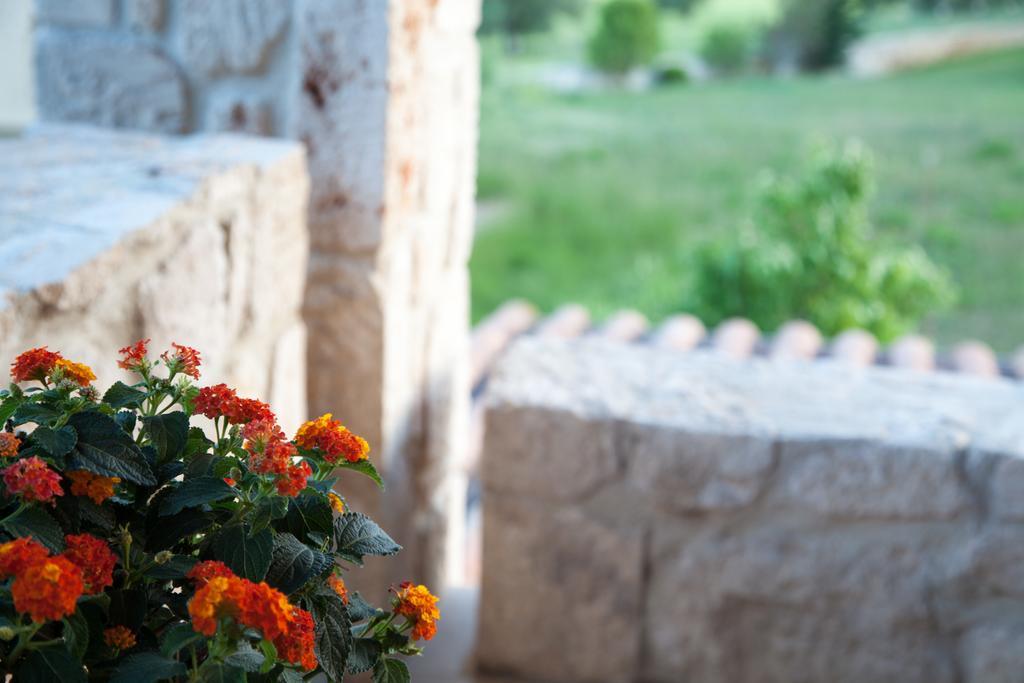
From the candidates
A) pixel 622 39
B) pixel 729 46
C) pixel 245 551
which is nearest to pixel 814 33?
pixel 729 46

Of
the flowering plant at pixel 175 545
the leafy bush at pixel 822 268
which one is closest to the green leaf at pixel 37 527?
the flowering plant at pixel 175 545

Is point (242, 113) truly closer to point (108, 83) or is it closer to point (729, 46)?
point (108, 83)

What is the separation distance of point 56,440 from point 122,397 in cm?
7

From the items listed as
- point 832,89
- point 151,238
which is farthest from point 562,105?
point 151,238

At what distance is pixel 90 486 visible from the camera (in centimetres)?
64

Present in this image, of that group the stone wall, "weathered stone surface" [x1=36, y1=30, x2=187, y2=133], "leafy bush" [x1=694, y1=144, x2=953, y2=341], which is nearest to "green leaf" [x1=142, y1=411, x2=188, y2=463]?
the stone wall

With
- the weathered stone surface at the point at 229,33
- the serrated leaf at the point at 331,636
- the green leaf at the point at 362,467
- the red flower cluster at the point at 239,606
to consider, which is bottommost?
the serrated leaf at the point at 331,636

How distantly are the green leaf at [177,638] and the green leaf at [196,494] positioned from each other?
72 millimetres

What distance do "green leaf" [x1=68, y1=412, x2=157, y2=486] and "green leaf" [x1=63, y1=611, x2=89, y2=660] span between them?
83 millimetres

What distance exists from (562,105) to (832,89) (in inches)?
94.8

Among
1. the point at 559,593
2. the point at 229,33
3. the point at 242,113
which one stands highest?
the point at 229,33

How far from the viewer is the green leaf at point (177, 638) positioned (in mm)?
579

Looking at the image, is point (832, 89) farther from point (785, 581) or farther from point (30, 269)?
point (30, 269)

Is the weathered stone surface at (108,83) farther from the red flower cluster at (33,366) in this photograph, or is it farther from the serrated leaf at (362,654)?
the serrated leaf at (362,654)
